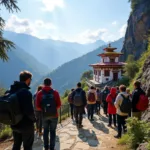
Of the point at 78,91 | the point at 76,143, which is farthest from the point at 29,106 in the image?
the point at 78,91

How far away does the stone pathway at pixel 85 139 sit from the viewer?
7344 mm

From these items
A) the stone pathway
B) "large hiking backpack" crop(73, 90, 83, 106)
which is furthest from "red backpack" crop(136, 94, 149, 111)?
"large hiking backpack" crop(73, 90, 83, 106)

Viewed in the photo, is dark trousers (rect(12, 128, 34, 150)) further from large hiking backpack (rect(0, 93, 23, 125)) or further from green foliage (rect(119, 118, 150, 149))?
green foliage (rect(119, 118, 150, 149))

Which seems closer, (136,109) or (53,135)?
(53,135)

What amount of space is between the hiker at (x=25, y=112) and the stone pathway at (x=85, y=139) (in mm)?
2571

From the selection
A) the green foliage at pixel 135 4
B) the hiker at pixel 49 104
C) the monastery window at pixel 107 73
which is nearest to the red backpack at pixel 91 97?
the hiker at pixel 49 104

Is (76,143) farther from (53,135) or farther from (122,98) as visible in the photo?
(122,98)

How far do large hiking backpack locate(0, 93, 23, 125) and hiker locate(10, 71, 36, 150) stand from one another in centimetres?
10

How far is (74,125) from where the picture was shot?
34.8 feet

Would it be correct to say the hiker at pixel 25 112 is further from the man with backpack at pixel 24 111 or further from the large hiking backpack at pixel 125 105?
the large hiking backpack at pixel 125 105

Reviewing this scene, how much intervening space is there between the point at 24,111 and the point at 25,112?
0.03m

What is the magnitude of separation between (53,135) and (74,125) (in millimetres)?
4287

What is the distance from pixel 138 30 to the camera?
57938 mm

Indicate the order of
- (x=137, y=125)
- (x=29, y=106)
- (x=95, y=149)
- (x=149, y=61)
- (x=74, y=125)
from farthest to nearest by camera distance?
(x=149, y=61) < (x=74, y=125) < (x=95, y=149) < (x=137, y=125) < (x=29, y=106)
